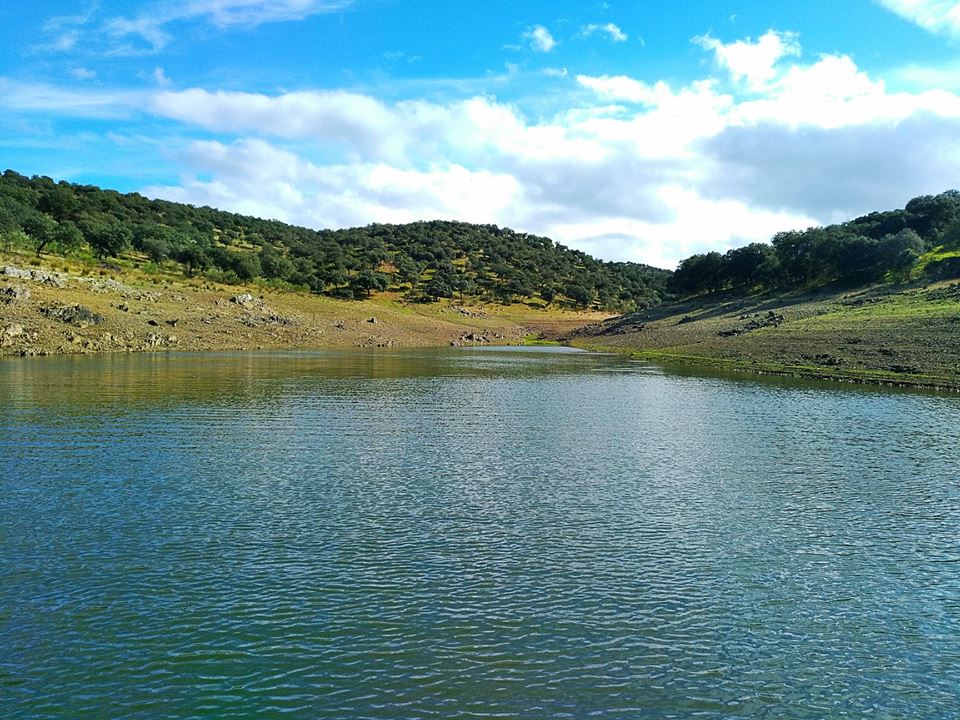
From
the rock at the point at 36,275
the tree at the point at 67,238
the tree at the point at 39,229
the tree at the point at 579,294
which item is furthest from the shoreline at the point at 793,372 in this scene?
the tree at the point at 39,229

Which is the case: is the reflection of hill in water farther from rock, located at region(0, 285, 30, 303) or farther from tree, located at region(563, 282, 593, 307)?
tree, located at region(563, 282, 593, 307)

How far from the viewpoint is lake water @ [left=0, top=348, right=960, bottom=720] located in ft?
34.9

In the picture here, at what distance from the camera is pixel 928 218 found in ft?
421

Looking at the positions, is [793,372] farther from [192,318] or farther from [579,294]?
[579,294]

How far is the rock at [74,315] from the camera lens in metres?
75.8

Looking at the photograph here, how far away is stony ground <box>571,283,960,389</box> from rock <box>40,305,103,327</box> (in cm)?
6707

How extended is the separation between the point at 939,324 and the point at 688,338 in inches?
1352

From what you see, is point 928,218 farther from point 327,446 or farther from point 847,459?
point 327,446

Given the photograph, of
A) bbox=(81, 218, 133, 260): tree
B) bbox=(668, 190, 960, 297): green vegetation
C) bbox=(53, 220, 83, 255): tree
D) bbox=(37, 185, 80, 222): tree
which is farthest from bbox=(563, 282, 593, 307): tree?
bbox=(37, 185, 80, 222): tree

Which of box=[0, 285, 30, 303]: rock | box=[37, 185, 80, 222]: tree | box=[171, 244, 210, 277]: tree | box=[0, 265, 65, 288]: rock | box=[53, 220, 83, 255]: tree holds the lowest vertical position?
box=[0, 285, 30, 303]: rock

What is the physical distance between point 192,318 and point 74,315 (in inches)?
713

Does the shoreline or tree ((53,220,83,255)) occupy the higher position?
tree ((53,220,83,255))

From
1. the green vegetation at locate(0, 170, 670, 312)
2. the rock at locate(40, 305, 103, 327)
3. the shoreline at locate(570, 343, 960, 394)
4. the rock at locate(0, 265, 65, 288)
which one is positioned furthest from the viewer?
the green vegetation at locate(0, 170, 670, 312)

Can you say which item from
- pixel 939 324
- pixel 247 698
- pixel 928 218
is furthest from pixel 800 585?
pixel 928 218
